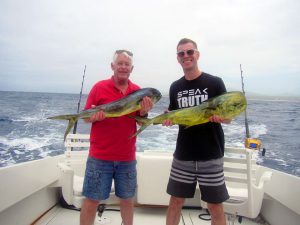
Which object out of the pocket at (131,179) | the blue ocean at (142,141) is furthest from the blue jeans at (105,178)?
the blue ocean at (142,141)

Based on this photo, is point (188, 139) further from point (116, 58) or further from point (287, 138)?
point (287, 138)

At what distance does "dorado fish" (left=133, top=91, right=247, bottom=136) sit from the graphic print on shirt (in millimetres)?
186

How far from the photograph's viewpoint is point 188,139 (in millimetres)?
2424

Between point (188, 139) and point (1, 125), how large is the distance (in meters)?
12.5

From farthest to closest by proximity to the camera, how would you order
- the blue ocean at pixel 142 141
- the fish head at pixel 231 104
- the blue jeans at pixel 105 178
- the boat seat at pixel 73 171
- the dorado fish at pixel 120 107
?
the blue ocean at pixel 142 141 < the boat seat at pixel 73 171 < the blue jeans at pixel 105 178 < the dorado fish at pixel 120 107 < the fish head at pixel 231 104

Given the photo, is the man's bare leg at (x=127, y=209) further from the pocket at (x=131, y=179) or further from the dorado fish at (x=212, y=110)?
the dorado fish at (x=212, y=110)

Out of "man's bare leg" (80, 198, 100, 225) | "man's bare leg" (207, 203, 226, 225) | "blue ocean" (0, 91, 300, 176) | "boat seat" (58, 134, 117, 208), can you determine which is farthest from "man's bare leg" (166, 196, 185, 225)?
"blue ocean" (0, 91, 300, 176)

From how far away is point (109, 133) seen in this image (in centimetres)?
248

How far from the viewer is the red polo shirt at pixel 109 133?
8.11ft

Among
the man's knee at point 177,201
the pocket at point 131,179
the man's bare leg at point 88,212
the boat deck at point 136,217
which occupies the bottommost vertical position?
the boat deck at point 136,217

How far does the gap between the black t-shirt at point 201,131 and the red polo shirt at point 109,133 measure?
454mm

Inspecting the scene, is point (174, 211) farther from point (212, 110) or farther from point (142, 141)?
point (142, 141)

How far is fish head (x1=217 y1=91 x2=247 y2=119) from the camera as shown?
2.10 metres

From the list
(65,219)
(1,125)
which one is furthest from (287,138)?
(1,125)
